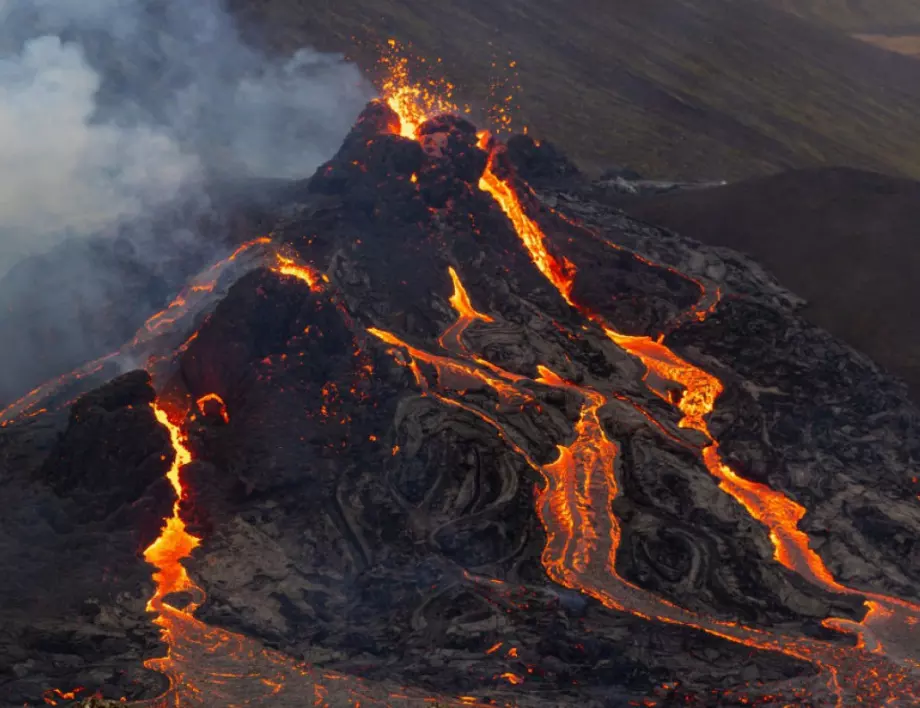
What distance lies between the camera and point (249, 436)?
34.2 m

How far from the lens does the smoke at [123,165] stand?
4188cm

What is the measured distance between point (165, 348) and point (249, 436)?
6451mm

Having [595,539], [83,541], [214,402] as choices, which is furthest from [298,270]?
[595,539]

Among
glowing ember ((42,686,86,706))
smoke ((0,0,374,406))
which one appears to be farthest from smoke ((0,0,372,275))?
glowing ember ((42,686,86,706))

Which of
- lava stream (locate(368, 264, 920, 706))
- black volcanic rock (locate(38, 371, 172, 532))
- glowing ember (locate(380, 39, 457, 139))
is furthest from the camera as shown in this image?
glowing ember (locate(380, 39, 457, 139))

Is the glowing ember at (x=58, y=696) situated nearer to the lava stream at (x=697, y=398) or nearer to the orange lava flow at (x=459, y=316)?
the orange lava flow at (x=459, y=316)

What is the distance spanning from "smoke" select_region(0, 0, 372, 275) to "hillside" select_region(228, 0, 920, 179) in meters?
8.99

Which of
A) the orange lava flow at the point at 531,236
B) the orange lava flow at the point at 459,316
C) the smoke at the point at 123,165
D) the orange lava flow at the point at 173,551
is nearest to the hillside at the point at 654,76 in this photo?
the smoke at the point at 123,165

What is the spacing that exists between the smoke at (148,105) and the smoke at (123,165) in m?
0.11

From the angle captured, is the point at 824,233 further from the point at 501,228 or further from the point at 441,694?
the point at 441,694

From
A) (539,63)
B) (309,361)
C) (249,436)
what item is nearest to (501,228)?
(309,361)

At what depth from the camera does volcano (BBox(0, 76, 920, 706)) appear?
27156 millimetres

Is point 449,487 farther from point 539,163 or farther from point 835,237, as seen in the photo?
point 539,163

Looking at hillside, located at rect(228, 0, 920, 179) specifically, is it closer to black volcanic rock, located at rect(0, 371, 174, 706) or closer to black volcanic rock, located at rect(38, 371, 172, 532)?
black volcanic rock, located at rect(38, 371, 172, 532)
